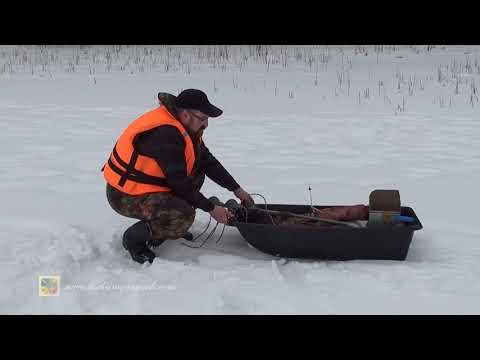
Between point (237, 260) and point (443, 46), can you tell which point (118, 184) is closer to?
point (237, 260)

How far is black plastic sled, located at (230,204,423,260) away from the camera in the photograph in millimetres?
3430

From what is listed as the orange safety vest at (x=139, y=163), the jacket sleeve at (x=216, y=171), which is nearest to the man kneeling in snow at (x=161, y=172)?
the orange safety vest at (x=139, y=163)

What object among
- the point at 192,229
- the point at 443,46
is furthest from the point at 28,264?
the point at 443,46

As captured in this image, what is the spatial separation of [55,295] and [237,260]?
1.14 metres

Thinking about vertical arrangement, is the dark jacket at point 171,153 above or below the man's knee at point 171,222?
above

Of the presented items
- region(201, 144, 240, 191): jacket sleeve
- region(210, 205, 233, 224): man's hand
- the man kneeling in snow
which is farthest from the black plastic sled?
region(201, 144, 240, 191): jacket sleeve

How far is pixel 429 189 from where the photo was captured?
16.3 feet

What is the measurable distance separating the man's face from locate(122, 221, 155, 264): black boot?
661 mm

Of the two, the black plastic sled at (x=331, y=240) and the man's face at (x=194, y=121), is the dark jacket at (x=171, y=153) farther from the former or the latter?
the black plastic sled at (x=331, y=240)

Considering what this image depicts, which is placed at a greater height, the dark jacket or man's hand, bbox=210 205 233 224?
the dark jacket

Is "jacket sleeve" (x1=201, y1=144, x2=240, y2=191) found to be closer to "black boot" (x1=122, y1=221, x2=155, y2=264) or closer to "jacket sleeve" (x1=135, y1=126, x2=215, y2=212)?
"jacket sleeve" (x1=135, y1=126, x2=215, y2=212)

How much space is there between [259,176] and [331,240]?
1.94m

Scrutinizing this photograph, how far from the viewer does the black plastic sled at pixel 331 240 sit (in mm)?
3430

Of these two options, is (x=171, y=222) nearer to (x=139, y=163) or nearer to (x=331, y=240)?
(x=139, y=163)
